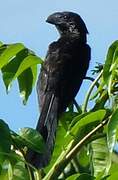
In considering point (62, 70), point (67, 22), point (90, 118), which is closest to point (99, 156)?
point (90, 118)

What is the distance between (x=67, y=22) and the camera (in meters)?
2.86

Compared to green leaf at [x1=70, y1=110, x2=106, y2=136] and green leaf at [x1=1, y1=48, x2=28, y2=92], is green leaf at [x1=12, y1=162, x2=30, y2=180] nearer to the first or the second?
green leaf at [x1=70, y1=110, x2=106, y2=136]

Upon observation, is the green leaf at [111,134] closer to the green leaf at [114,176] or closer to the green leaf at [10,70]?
the green leaf at [114,176]

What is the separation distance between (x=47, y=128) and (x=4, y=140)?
596 mm

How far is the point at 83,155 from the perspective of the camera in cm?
156

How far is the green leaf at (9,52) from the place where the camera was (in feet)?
5.23

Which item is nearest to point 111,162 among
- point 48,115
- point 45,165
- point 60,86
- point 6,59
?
point 45,165

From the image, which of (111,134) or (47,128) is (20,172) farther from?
(47,128)

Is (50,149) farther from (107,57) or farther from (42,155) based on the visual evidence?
(107,57)

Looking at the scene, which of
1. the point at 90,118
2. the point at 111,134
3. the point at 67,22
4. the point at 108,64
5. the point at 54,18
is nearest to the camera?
the point at 111,134

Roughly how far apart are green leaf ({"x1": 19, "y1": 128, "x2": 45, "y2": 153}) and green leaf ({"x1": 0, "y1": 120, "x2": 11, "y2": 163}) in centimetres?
8

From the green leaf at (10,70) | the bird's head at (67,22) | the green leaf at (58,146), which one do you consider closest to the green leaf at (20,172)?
the green leaf at (58,146)

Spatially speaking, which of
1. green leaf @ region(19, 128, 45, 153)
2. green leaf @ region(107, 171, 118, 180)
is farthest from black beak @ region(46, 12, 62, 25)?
green leaf @ region(107, 171, 118, 180)

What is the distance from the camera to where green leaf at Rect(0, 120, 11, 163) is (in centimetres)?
118
